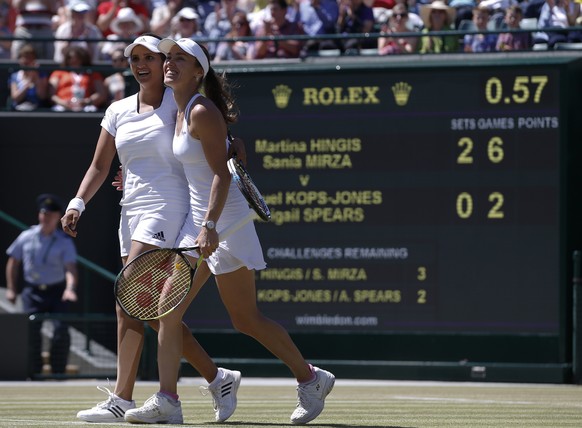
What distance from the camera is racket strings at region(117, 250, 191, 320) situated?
760cm

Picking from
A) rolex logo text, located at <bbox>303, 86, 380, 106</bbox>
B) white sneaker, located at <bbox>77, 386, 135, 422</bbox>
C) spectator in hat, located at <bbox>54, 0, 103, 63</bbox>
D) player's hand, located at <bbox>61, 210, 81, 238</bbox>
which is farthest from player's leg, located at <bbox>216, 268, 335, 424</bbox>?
spectator in hat, located at <bbox>54, 0, 103, 63</bbox>

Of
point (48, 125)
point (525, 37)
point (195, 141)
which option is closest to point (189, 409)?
point (195, 141)

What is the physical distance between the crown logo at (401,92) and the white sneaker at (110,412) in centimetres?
746

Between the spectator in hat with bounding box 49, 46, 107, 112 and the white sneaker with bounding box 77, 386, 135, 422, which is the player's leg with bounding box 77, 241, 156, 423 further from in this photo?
the spectator in hat with bounding box 49, 46, 107, 112

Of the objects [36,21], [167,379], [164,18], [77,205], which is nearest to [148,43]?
[77,205]

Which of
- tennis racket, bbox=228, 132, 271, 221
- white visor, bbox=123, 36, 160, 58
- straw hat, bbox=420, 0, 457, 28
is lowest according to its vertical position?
straw hat, bbox=420, 0, 457, 28

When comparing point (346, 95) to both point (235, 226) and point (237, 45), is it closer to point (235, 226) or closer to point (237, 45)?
point (237, 45)

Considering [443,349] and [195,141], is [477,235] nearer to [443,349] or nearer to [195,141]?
[443,349]

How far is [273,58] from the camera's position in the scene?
53.3ft

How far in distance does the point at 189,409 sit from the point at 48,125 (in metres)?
8.39

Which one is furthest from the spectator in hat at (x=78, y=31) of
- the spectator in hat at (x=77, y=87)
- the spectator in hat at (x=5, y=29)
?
the spectator in hat at (x=5, y=29)

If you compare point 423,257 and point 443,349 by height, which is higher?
point 423,257

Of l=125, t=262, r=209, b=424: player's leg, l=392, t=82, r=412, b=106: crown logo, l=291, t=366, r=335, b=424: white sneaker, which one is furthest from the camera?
l=392, t=82, r=412, b=106: crown logo

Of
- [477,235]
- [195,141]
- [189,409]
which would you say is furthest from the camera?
[477,235]
